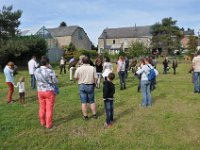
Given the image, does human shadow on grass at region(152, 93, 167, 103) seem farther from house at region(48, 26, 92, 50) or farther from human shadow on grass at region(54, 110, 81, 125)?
house at region(48, 26, 92, 50)

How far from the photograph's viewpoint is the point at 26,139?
26.8 ft

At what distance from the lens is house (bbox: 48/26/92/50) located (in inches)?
2840

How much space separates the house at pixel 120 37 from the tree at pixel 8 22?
50954mm

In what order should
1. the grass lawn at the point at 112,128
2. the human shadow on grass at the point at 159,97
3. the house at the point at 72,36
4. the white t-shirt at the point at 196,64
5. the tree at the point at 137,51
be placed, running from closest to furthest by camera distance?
the grass lawn at the point at 112,128 → the human shadow on grass at the point at 159,97 → the white t-shirt at the point at 196,64 → the tree at the point at 137,51 → the house at the point at 72,36

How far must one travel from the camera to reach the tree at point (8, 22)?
39.3 metres

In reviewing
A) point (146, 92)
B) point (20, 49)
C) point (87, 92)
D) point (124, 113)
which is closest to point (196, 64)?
point (146, 92)

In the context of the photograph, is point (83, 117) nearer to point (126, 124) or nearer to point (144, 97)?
point (126, 124)

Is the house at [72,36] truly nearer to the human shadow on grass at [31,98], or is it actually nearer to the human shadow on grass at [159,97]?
the human shadow on grass at [31,98]

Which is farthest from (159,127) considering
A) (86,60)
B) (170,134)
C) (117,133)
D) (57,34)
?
(57,34)

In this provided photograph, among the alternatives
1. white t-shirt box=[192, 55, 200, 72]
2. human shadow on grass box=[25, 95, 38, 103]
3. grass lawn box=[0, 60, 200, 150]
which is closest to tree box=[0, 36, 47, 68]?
human shadow on grass box=[25, 95, 38, 103]

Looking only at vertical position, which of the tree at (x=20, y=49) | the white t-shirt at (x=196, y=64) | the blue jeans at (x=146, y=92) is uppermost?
the tree at (x=20, y=49)

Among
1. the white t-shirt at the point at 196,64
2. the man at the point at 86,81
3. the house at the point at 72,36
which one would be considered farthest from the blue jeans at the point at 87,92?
the house at the point at 72,36

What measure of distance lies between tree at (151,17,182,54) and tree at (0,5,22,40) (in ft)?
116

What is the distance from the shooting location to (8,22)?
3953 cm
